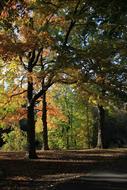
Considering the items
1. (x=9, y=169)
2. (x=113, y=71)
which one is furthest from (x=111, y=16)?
(x=113, y=71)

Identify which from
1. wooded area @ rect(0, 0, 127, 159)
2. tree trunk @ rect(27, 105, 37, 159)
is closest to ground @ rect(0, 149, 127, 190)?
tree trunk @ rect(27, 105, 37, 159)

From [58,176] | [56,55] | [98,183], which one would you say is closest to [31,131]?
[56,55]

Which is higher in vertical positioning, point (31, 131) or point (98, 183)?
point (31, 131)

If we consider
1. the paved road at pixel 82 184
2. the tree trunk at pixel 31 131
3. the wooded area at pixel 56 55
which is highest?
the wooded area at pixel 56 55

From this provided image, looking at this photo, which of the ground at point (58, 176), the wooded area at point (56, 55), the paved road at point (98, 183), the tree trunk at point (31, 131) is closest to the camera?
the paved road at point (98, 183)

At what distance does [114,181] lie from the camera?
16.5m

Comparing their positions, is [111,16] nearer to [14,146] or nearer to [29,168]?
[29,168]

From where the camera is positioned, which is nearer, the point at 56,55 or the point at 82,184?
the point at 82,184

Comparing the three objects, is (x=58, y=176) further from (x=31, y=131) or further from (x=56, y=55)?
(x=56, y=55)

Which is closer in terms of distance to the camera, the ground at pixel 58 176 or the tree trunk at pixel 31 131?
the ground at pixel 58 176

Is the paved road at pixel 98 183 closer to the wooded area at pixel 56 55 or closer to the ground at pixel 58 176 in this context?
the ground at pixel 58 176

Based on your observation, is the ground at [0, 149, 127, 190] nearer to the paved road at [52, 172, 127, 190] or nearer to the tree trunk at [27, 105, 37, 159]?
the paved road at [52, 172, 127, 190]

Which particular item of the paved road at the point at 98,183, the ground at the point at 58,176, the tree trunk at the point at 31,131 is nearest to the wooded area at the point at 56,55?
the tree trunk at the point at 31,131

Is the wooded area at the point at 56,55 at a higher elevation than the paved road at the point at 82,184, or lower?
higher
